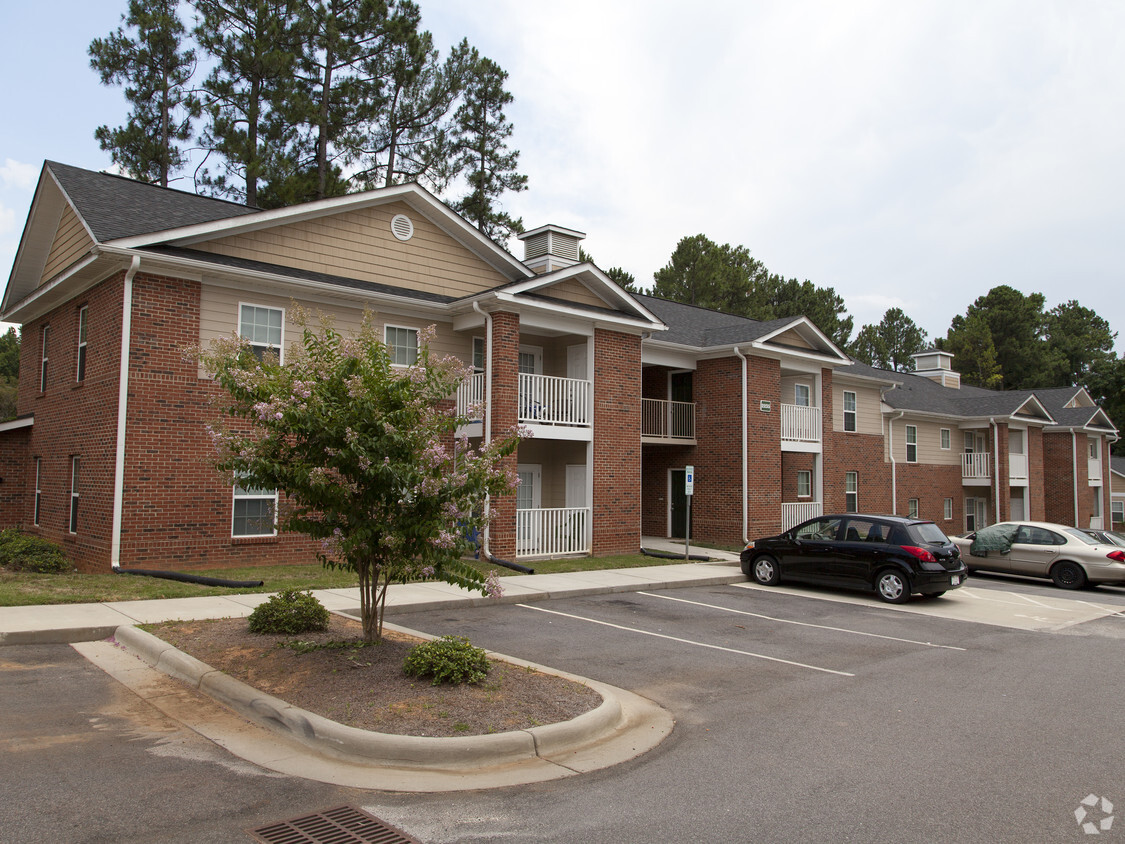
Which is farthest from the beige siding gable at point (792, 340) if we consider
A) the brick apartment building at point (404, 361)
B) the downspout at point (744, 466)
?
the downspout at point (744, 466)

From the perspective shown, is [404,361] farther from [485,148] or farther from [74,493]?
[485,148]

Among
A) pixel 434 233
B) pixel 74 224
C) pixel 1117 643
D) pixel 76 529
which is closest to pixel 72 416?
pixel 76 529

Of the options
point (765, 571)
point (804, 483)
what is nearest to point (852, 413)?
point (804, 483)

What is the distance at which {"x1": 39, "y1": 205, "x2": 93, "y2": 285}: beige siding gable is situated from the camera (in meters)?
15.9

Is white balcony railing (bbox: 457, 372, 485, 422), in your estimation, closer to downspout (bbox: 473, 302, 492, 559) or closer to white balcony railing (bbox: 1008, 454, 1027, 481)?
downspout (bbox: 473, 302, 492, 559)

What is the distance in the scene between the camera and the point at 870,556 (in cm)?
1477

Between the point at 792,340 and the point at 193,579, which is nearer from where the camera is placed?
the point at 193,579

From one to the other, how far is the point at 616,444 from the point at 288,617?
38.0ft

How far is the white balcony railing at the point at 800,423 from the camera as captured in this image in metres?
24.1

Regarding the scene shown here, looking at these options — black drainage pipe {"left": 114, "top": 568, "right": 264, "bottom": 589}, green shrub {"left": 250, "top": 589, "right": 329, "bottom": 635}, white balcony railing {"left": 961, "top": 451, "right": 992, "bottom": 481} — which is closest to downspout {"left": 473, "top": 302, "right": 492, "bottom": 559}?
black drainage pipe {"left": 114, "top": 568, "right": 264, "bottom": 589}

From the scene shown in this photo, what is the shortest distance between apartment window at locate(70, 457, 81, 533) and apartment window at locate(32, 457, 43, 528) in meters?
2.36

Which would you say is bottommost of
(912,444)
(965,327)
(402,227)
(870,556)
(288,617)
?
(288,617)

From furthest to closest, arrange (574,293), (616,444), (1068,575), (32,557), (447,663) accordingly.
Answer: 1. (616,444)
2. (574,293)
3. (1068,575)
4. (32,557)
5. (447,663)

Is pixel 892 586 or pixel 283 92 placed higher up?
pixel 283 92
